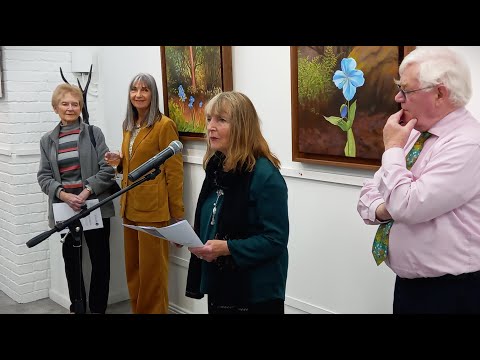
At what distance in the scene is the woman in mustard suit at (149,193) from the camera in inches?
129

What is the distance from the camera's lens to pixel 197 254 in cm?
198

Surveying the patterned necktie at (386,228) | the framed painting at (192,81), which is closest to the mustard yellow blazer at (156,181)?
the framed painting at (192,81)

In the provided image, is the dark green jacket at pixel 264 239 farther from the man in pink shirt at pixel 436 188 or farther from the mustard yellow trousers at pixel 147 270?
the mustard yellow trousers at pixel 147 270

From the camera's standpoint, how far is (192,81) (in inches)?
129

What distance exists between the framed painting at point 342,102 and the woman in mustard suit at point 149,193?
3.18 feet

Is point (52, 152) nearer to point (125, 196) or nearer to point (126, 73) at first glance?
point (125, 196)

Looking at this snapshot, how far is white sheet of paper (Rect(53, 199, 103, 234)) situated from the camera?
11.0 ft

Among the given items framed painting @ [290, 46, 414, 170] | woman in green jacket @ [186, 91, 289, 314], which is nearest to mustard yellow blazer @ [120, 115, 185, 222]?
framed painting @ [290, 46, 414, 170]

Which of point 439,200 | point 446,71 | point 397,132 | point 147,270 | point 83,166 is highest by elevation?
point 446,71

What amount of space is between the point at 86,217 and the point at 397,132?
229cm

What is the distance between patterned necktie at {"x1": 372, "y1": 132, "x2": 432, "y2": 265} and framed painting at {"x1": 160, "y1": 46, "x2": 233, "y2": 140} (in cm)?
153

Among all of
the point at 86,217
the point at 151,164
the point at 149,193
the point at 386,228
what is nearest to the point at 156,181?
the point at 149,193

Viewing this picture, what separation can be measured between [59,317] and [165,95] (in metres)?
2.79

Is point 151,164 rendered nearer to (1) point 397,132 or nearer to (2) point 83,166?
(1) point 397,132
